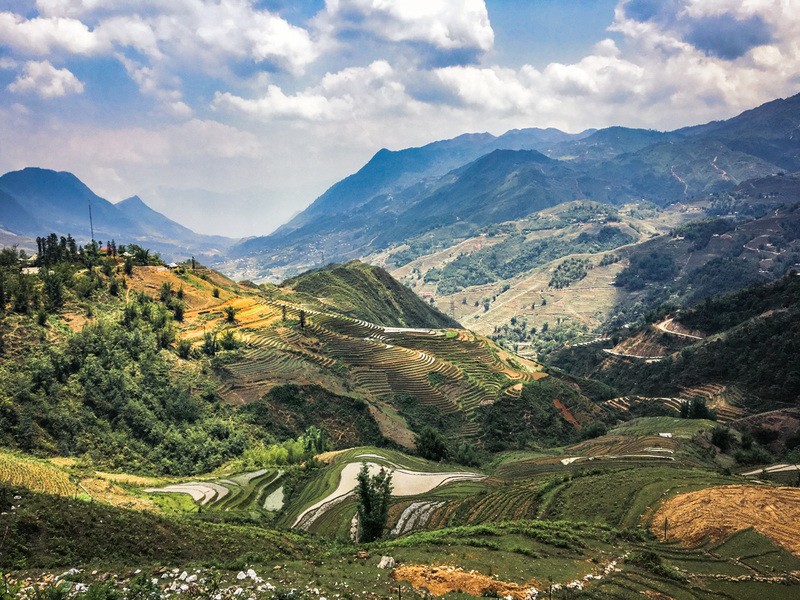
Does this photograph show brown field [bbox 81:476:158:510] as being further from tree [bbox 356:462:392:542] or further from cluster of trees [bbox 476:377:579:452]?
cluster of trees [bbox 476:377:579:452]

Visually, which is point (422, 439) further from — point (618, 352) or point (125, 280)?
point (618, 352)

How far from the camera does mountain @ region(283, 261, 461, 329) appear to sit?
398ft

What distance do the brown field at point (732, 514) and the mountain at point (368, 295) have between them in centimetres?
8313

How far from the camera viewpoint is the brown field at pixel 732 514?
82.2ft

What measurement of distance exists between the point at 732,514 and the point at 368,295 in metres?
114

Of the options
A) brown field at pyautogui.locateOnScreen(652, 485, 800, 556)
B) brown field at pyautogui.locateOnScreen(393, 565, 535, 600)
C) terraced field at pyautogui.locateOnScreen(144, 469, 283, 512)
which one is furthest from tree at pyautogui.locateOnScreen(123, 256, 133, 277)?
brown field at pyautogui.locateOnScreen(652, 485, 800, 556)

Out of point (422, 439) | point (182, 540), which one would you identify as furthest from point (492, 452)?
point (182, 540)

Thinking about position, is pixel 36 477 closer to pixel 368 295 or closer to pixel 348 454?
pixel 348 454

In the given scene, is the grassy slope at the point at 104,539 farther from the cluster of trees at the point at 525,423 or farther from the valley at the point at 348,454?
the cluster of trees at the point at 525,423

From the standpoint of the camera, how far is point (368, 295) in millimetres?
137000

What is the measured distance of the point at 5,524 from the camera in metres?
19.6

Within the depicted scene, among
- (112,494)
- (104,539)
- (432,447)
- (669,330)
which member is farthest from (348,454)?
(669,330)

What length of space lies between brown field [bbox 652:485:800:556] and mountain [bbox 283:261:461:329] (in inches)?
3273

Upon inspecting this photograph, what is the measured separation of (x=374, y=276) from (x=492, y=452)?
93161 millimetres
